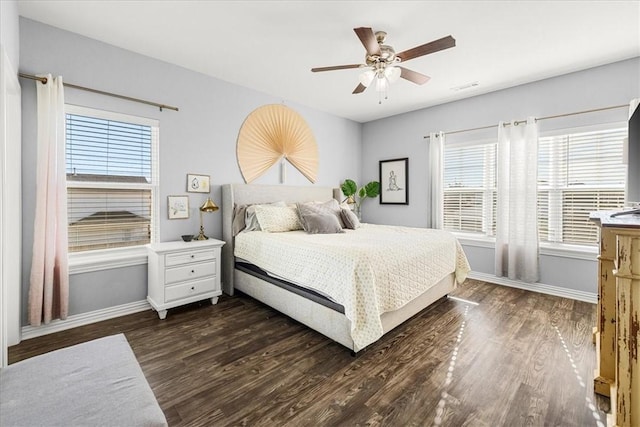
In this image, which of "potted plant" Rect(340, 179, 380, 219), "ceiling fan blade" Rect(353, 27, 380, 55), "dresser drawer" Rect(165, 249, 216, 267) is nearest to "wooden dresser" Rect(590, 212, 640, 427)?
"ceiling fan blade" Rect(353, 27, 380, 55)

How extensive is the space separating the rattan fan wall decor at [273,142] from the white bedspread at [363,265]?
1.15m

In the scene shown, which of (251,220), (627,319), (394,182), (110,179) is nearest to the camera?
(627,319)

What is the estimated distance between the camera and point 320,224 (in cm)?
324

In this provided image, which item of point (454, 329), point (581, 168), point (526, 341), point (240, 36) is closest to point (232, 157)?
point (240, 36)

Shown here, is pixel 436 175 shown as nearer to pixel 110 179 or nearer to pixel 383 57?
pixel 383 57

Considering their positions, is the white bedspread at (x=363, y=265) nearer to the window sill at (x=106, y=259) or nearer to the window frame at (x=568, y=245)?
the window sill at (x=106, y=259)

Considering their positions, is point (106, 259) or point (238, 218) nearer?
point (106, 259)

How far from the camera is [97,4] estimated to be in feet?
7.04

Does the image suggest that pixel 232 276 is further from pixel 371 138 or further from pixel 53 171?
pixel 371 138

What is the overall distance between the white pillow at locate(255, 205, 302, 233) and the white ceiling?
1.64m

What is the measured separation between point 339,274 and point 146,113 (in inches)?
105

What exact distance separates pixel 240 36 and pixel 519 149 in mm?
3569

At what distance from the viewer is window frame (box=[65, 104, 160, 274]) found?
256 cm

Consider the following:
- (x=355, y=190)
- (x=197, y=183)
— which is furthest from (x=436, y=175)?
(x=197, y=183)
